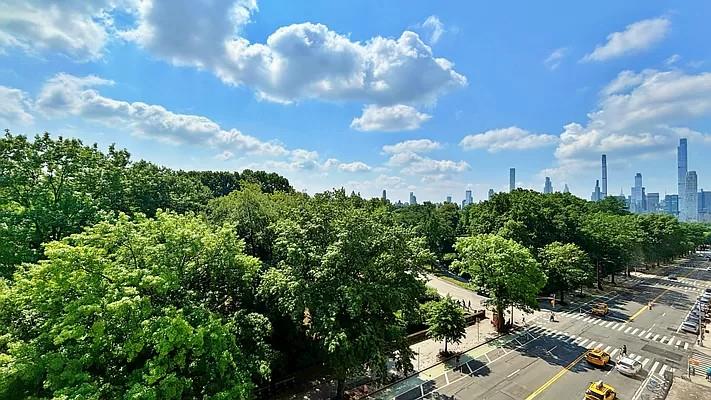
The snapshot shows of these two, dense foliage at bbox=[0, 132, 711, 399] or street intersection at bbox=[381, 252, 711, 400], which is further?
street intersection at bbox=[381, 252, 711, 400]

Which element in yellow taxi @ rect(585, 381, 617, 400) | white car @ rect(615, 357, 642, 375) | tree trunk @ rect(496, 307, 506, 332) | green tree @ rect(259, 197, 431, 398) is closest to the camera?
green tree @ rect(259, 197, 431, 398)

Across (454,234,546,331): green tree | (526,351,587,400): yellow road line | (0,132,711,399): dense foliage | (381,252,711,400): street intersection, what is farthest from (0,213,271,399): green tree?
(454,234,546,331): green tree

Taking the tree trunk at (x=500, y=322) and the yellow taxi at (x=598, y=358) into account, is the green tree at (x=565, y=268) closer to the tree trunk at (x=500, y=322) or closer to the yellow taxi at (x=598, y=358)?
the tree trunk at (x=500, y=322)

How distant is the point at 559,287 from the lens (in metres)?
38.4

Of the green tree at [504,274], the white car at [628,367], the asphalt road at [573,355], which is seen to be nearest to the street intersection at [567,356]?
the asphalt road at [573,355]

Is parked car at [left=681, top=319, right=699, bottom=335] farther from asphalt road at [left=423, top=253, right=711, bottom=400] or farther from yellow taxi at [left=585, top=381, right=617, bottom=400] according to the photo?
yellow taxi at [left=585, top=381, right=617, bottom=400]

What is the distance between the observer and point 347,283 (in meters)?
17.8

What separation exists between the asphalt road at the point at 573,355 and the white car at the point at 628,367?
0.38 metres

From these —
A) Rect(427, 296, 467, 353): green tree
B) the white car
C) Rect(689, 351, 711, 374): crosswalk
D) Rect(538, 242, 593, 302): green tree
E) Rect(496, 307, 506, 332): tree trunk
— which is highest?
Rect(538, 242, 593, 302): green tree

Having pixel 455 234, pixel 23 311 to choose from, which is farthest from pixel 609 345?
pixel 23 311

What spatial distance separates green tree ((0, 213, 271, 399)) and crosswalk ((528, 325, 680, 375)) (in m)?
25.5

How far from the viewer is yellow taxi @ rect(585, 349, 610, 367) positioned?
79.5 ft

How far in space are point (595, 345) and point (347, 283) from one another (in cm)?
2341

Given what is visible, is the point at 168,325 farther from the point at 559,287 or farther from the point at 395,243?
the point at 559,287
